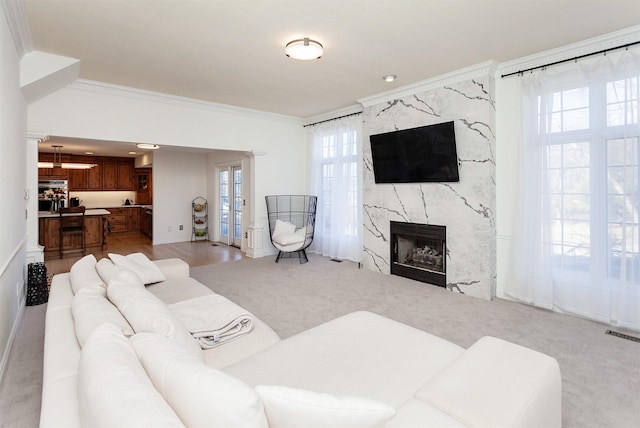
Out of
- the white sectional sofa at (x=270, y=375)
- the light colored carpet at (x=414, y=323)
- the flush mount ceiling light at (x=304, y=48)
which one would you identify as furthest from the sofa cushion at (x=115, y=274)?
the flush mount ceiling light at (x=304, y=48)

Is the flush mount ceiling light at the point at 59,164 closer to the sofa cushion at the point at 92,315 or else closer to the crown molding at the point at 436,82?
the crown molding at the point at 436,82

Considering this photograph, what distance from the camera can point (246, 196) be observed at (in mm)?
6801

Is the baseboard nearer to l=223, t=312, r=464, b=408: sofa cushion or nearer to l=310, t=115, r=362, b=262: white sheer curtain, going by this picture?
l=223, t=312, r=464, b=408: sofa cushion

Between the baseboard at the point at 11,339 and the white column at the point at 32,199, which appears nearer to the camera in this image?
the baseboard at the point at 11,339

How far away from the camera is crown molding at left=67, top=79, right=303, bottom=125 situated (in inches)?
170

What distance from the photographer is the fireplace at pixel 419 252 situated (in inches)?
175

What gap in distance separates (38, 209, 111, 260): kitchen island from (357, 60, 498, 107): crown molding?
5.94 meters

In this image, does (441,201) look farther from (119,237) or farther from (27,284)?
(119,237)

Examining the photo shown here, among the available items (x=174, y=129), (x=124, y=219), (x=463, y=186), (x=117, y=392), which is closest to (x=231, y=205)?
(x=174, y=129)

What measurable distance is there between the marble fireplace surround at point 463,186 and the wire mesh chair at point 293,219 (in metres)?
1.77

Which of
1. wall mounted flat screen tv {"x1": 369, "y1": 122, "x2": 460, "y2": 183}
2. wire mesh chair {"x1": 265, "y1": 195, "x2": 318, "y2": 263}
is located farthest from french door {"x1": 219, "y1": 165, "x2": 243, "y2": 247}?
wall mounted flat screen tv {"x1": 369, "y1": 122, "x2": 460, "y2": 183}

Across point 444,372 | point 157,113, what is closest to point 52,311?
point 444,372

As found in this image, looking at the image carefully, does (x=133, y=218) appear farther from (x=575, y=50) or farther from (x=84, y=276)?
(x=575, y=50)

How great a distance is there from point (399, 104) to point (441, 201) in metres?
1.55
